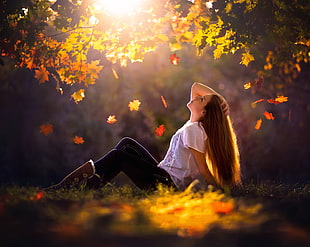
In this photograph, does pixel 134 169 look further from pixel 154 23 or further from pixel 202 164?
pixel 154 23

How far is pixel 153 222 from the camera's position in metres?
4.01

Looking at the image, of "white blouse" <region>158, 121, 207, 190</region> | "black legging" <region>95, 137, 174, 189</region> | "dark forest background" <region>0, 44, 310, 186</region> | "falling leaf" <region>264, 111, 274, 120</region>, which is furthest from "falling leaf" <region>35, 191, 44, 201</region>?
"falling leaf" <region>264, 111, 274, 120</region>

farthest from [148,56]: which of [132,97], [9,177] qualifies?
[9,177]

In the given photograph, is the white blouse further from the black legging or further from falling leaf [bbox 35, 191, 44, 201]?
falling leaf [bbox 35, 191, 44, 201]

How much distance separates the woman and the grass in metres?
0.77

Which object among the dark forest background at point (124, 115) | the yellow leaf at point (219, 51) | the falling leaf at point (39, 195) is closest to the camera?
the falling leaf at point (39, 195)

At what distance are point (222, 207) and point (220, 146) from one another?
163 cm

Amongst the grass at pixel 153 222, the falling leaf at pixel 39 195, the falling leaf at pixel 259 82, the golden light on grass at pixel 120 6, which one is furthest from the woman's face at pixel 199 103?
the falling leaf at pixel 259 82

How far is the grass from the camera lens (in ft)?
11.2

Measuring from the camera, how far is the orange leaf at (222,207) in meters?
4.58

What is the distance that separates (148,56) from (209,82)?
2191 mm

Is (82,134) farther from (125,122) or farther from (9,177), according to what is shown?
(9,177)

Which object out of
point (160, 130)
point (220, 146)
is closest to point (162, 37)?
point (220, 146)

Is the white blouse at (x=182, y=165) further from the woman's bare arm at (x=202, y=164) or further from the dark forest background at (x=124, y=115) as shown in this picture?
the dark forest background at (x=124, y=115)
